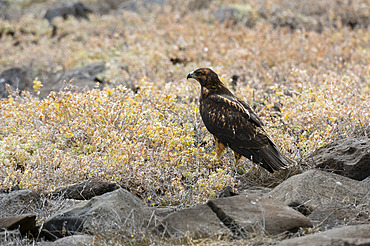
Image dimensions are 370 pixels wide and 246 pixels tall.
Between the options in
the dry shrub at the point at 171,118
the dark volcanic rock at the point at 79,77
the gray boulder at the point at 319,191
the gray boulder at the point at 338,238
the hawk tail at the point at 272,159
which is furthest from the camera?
the dark volcanic rock at the point at 79,77

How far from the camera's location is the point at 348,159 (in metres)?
5.25

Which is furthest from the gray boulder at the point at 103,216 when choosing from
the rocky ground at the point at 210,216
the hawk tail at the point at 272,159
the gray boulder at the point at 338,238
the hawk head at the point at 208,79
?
the hawk head at the point at 208,79

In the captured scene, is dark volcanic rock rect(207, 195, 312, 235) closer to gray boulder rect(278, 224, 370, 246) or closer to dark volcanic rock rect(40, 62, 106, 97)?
gray boulder rect(278, 224, 370, 246)

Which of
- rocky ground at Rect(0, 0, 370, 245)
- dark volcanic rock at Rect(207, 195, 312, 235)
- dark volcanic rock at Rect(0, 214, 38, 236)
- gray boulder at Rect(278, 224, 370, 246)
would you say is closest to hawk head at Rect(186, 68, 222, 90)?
rocky ground at Rect(0, 0, 370, 245)

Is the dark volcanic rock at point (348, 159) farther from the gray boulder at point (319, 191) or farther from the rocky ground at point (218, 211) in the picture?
the gray boulder at point (319, 191)

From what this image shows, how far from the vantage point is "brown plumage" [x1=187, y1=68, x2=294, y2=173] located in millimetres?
5621

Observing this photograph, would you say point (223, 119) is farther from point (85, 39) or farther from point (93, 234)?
point (85, 39)

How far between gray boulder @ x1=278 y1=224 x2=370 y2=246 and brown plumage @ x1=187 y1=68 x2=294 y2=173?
6.88ft

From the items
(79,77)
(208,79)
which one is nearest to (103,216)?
(208,79)

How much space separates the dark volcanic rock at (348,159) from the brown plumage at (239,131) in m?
0.38

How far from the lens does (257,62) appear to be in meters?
10.2

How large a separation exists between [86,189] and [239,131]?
6.47ft

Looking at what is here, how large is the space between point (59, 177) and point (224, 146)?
2.04 metres

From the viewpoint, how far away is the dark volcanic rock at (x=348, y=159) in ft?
17.0
